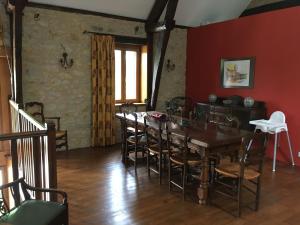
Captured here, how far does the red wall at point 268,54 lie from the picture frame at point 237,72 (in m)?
0.10

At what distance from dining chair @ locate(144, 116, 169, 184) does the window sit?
2091 mm

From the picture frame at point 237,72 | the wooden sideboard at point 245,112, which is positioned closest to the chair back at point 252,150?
the wooden sideboard at point 245,112

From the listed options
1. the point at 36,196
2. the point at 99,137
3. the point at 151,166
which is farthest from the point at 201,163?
the point at 99,137

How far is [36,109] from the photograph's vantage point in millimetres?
5453

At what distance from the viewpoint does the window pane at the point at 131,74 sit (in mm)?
6725

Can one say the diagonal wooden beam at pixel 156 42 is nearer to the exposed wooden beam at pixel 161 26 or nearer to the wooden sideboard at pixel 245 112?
the exposed wooden beam at pixel 161 26

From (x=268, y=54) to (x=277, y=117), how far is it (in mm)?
1247

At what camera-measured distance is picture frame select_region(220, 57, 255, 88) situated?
577 centimetres

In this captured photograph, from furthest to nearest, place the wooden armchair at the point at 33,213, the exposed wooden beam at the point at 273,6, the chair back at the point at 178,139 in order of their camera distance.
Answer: the exposed wooden beam at the point at 273,6 → the chair back at the point at 178,139 → the wooden armchair at the point at 33,213

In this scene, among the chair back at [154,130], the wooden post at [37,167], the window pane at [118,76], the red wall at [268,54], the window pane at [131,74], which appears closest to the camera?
the wooden post at [37,167]

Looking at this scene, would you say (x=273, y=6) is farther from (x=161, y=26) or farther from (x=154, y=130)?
(x=154, y=130)

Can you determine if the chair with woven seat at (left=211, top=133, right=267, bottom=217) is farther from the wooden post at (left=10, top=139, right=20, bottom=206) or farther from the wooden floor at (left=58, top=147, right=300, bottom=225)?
the wooden post at (left=10, top=139, right=20, bottom=206)

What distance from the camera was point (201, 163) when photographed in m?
3.50

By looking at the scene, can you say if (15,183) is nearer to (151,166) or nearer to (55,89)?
(151,166)
